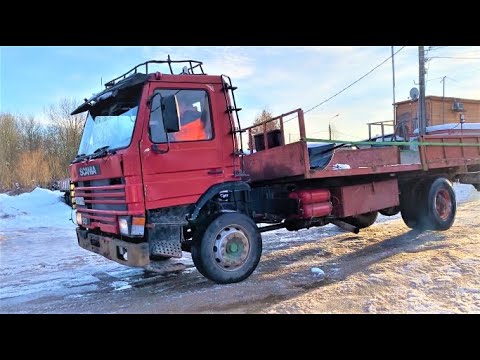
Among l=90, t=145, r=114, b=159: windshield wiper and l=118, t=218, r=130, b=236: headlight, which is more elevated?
l=90, t=145, r=114, b=159: windshield wiper

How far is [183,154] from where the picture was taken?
18.3 ft

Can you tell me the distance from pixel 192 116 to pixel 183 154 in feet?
1.84

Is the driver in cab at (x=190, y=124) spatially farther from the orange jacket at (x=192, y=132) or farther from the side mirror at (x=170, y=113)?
the side mirror at (x=170, y=113)

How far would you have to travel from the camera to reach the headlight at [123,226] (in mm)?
5230

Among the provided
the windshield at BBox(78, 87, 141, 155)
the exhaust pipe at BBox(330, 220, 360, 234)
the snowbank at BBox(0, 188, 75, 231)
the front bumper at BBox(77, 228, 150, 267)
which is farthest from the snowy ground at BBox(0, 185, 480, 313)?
the snowbank at BBox(0, 188, 75, 231)

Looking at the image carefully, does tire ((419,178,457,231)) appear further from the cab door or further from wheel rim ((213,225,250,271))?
the cab door

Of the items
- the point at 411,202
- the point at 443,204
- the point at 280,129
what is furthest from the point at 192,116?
the point at 443,204

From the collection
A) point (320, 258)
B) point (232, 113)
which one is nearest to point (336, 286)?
point (320, 258)

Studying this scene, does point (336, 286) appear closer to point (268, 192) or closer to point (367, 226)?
point (268, 192)

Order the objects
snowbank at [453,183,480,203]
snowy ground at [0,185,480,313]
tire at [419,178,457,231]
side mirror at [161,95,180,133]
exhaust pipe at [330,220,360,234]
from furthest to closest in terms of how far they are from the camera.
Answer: snowbank at [453,183,480,203]
tire at [419,178,457,231]
exhaust pipe at [330,220,360,234]
side mirror at [161,95,180,133]
snowy ground at [0,185,480,313]

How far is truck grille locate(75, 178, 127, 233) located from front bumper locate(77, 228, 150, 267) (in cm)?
16

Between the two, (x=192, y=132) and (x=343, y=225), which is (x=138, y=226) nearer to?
(x=192, y=132)

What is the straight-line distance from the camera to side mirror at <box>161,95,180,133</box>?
520 cm

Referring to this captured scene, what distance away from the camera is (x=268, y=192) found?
23.4 ft
